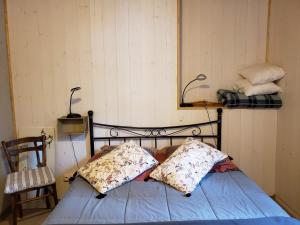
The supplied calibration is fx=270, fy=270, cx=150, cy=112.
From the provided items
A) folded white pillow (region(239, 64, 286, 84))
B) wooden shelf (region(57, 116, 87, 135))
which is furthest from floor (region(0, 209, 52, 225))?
folded white pillow (region(239, 64, 286, 84))

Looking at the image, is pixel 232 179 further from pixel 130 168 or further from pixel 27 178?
pixel 27 178

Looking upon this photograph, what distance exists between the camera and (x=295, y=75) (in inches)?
103

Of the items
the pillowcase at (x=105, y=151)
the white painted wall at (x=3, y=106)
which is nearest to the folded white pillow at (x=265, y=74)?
the pillowcase at (x=105, y=151)

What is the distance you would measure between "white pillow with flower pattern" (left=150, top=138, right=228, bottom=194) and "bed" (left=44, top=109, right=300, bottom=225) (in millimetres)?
59

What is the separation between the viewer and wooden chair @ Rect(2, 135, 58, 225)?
8.34 feet

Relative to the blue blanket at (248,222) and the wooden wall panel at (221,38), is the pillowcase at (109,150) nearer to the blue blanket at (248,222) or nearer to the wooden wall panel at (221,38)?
the blue blanket at (248,222)

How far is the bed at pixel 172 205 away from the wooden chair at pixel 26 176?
1.57ft

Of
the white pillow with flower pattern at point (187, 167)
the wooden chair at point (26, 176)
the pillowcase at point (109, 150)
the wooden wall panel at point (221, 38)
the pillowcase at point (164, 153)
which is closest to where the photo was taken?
the white pillow with flower pattern at point (187, 167)

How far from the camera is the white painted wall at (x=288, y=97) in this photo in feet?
8.48

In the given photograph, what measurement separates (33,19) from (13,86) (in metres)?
0.76

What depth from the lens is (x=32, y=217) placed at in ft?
9.40

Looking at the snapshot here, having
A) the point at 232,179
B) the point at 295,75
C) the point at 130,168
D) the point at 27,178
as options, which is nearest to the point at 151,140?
the point at 130,168

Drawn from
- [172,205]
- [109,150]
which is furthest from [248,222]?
[109,150]

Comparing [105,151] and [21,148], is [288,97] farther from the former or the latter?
[21,148]
